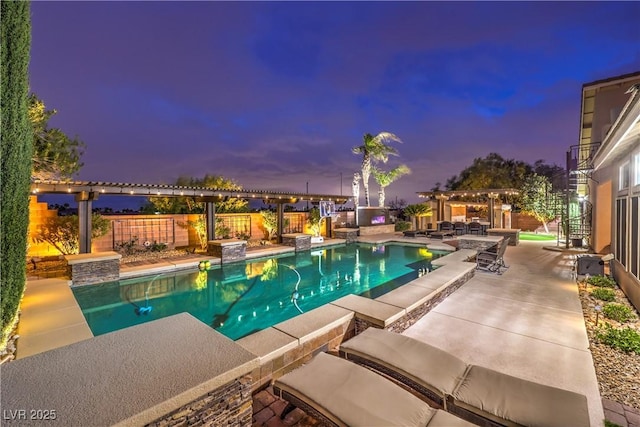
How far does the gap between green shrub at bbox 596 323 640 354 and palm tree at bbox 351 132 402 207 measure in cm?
1632

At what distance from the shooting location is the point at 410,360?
2.81m

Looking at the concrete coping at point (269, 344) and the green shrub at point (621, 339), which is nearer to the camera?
the concrete coping at point (269, 344)

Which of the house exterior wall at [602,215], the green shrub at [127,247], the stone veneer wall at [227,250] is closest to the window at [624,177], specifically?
the house exterior wall at [602,215]

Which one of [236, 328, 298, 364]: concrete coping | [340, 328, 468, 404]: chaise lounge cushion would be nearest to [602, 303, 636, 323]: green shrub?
[340, 328, 468, 404]: chaise lounge cushion

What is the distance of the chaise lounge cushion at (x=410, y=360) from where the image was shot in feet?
8.27

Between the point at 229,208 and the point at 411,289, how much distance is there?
13113mm

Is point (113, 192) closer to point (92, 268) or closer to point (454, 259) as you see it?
point (92, 268)

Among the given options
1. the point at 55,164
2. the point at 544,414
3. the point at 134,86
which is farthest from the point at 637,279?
the point at 134,86

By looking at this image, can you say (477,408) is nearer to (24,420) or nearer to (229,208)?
(24,420)

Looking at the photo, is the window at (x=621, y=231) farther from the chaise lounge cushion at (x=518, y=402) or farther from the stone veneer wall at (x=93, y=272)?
the stone veneer wall at (x=93, y=272)

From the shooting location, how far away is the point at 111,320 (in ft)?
18.6

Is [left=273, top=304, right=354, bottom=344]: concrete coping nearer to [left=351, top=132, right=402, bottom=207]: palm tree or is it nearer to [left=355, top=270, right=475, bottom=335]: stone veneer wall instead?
[left=355, top=270, right=475, bottom=335]: stone veneer wall

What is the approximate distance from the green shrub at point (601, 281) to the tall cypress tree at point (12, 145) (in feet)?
36.5

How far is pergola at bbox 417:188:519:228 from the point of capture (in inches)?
625
